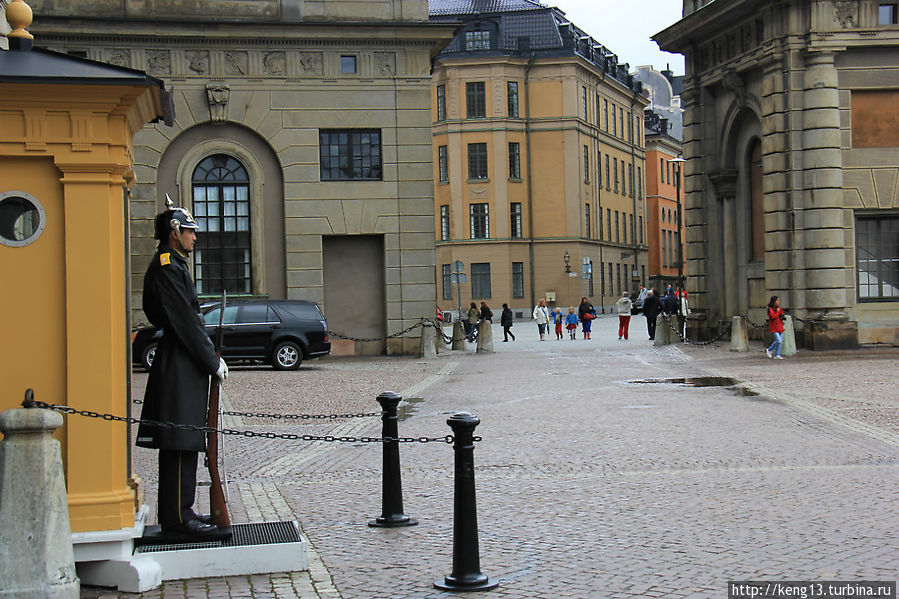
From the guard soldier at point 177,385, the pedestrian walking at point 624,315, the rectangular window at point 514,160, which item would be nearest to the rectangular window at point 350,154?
the pedestrian walking at point 624,315

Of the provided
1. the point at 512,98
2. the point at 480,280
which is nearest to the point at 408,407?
the point at 480,280

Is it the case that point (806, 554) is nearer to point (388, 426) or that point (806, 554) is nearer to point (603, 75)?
point (388, 426)

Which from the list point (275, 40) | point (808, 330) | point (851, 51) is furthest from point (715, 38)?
point (275, 40)

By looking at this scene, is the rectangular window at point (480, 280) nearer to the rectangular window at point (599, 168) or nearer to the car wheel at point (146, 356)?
the rectangular window at point (599, 168)

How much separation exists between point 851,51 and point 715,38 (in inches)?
185

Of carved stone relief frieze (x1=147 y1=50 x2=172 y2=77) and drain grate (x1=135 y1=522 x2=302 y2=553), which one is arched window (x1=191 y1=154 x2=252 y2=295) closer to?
carved stone relief frieze (x1=147 y1=50 x2=172 y2=77)

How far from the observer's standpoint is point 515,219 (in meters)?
69.6

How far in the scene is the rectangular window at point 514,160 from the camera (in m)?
69.5

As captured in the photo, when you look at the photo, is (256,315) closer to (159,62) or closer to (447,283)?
(159,62)

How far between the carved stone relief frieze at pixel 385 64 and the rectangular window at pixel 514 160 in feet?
129

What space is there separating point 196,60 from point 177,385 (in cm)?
2383

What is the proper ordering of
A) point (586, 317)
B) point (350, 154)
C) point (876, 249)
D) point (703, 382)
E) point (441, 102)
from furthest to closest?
point (441, 102)
point (586, 317)
point (350, 154)
point (876, 249)
point (703, 382)

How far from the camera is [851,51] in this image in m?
28.0

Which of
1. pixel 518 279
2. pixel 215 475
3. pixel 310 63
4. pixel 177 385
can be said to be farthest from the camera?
pixel 518 279
